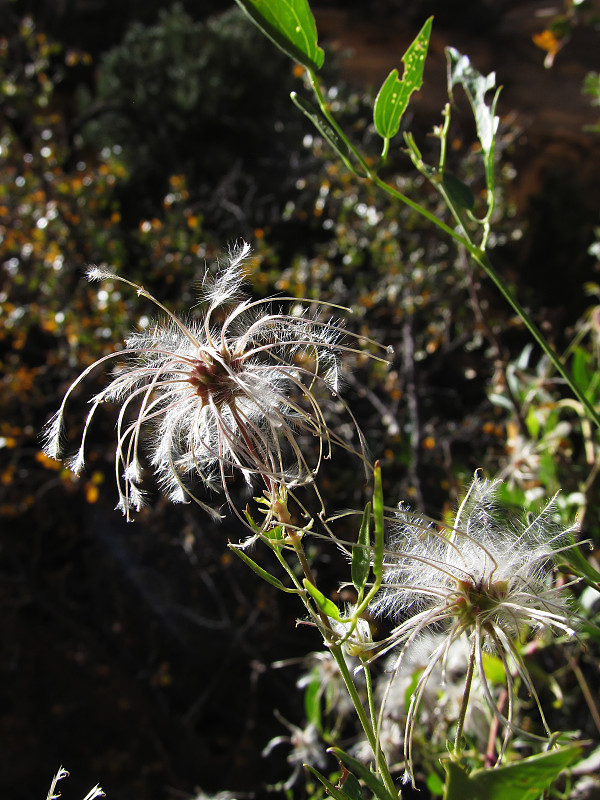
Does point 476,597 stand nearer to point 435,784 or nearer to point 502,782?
point 502,782

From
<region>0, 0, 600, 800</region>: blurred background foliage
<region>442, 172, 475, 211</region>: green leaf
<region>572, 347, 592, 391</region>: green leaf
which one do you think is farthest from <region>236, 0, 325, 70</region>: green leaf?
<region>0, 0, 600, 800</region>: blurred background foliage

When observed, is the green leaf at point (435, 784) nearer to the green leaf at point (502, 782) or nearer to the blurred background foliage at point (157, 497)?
the green leaf at point (502, 782)

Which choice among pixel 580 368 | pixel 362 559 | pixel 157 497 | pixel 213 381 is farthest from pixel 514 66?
pixel 362 559

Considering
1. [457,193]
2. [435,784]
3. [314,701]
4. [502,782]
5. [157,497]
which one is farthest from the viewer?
[157,497]

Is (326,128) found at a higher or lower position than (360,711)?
higher

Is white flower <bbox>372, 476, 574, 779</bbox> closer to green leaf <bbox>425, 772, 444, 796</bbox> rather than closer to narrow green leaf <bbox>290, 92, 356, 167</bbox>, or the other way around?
narrow green leaf <bbox>290, 92, 356, 167</bbox>

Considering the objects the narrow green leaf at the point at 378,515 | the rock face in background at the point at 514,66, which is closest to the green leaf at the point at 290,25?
the narrow green leaf at the point at 378,515
